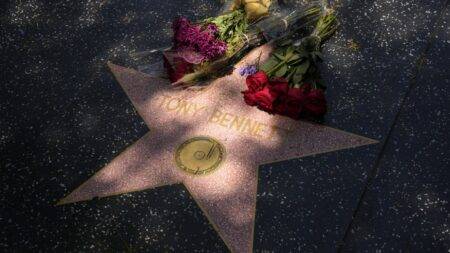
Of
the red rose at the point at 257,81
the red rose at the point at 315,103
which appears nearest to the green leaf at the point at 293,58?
the red rose at the point at 257,81

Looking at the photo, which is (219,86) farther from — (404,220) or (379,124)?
(404,220)

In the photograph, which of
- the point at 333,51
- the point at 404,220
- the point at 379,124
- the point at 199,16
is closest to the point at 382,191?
the point at 404,220

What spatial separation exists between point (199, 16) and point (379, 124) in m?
1.76

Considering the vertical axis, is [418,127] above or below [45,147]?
above

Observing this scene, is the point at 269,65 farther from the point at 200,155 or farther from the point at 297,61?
the point at 200,155

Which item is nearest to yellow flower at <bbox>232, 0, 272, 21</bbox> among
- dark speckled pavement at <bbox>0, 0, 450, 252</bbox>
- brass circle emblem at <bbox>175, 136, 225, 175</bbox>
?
dark speckled pavement at <bbox>0, 0, 450, 252</bbox>

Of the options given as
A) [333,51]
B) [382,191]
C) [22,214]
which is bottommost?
[22,214]

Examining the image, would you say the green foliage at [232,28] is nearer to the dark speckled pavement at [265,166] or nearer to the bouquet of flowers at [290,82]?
the bouquet of flowers at [290,82]

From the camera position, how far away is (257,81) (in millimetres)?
3137

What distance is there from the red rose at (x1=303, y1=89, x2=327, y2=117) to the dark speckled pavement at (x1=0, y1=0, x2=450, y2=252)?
15 cm

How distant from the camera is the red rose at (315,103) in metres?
3.03

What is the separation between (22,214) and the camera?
2898 mm

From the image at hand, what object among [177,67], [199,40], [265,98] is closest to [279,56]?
[265,98]

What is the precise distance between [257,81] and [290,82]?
25 centimetres
